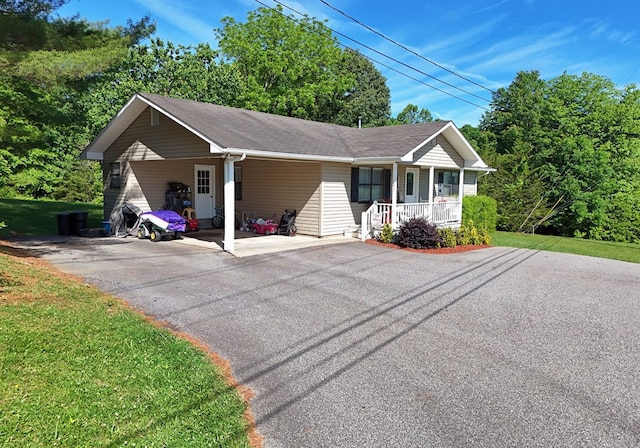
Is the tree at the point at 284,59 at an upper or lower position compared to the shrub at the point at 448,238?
upper

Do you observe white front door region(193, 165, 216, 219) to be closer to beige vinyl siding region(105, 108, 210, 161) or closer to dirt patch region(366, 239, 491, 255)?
beige vinyl siding region(105, 108, 210, 161)

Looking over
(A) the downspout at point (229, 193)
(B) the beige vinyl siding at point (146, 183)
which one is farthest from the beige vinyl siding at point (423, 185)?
(A) the downspout at point (229, 193)

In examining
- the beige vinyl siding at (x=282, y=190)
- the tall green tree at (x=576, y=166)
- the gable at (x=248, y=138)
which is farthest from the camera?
the tall green tree at (x=576, y=166)

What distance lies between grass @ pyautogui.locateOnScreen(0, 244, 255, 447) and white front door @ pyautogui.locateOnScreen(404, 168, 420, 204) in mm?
13569

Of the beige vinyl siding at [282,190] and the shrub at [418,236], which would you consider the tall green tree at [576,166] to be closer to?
the shrub at [418,236]

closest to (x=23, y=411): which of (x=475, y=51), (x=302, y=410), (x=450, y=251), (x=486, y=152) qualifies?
(x=302, y=410)

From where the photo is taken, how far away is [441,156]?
1694cm

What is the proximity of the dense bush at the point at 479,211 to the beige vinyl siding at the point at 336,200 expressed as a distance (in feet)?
17.4

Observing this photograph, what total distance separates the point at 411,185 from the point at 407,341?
1343 centimetres

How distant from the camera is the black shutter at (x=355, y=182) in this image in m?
15.1

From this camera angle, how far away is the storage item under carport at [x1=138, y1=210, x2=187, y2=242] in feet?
41.3

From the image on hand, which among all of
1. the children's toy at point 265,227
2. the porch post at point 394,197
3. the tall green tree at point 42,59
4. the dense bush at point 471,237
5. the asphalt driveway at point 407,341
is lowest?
the asphalt driveway at point 407,341

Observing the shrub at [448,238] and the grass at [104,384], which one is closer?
the grass at [104,384]

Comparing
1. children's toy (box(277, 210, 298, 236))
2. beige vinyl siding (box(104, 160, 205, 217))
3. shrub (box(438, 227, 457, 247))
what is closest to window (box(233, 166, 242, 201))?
beige vinyl siding (box(104, 160, 205, 217))
